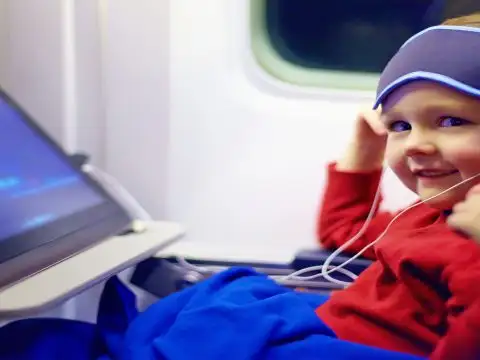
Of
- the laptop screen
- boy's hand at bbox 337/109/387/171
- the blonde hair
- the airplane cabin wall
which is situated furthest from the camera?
the airplane cabin wall

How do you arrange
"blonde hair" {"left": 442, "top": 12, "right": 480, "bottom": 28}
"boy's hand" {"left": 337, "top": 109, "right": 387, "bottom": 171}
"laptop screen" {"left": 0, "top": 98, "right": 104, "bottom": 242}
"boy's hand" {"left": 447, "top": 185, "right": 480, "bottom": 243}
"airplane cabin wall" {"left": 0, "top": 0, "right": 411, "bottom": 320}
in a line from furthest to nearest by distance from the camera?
"airplane cabin wall" {"left": 0, "top": 0, "right": 411, "bottom": 320}, "boy's hand" {"left": 337, "top": 109, "right": 387, "bottom": 171}, "laptop screen" {"left": 0, "top": 98, "right": 104, "bottom": 242}, "blonde hair" {"left": 442, "top": 12, "right": 480, "bottom": 28}, "boy's hand" {"left": 447, "top": 185, "right": 480, "bottom": 243}

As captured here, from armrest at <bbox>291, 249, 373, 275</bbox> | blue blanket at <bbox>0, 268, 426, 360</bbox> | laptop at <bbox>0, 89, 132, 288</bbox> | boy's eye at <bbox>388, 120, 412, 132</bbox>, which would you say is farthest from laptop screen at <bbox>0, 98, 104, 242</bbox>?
boy's eye at <bbox>388, 120, 412, 132</bbox>

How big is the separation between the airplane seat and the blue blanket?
0.17 m

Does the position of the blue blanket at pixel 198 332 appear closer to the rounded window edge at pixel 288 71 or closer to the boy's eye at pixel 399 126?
the boy's eye at pixel 399 126

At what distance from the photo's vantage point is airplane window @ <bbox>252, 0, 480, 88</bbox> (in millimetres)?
1198

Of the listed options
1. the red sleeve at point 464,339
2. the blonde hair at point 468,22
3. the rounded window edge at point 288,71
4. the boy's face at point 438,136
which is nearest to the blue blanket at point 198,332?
the red sleeve at point 464,339

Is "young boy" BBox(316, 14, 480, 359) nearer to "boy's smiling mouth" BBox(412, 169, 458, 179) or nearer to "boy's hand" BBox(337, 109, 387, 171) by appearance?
"boy's smiling mouth" BBox(412, 169, 458, 179)

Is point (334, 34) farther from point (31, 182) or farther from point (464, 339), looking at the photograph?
point (464, 339)

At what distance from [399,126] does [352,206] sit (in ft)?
1.00

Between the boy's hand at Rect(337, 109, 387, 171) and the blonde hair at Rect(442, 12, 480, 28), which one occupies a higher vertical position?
the blonde hair at Rect(442, 12, 480, 28)

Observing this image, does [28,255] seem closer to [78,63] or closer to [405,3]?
[78,63]

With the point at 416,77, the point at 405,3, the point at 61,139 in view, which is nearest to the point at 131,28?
the point at 61,139

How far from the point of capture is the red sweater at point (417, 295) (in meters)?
0.65

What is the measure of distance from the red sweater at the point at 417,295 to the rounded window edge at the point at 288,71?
0.37 meters
